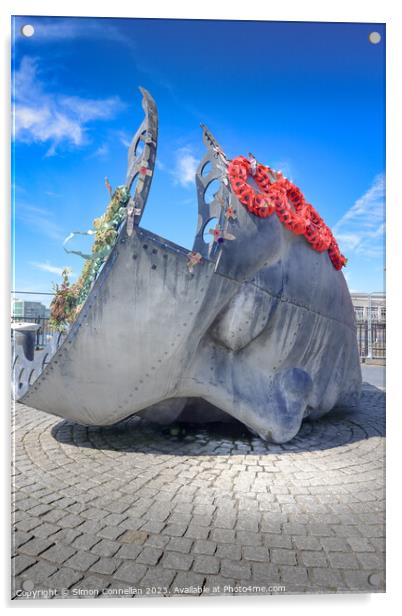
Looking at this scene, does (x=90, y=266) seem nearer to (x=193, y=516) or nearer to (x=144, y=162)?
Result: (x=144, y=162)

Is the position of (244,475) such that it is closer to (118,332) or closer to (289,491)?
(289,491)

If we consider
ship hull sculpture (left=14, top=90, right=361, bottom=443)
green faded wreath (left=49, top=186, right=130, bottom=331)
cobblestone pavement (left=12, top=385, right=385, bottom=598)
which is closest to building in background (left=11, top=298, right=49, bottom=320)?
green faded wreath (left=49, top=186, right=130, bottom=331)

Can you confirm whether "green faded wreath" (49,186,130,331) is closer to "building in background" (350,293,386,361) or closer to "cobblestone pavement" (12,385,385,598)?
"cobblestone pavement" (12,385,385,598)

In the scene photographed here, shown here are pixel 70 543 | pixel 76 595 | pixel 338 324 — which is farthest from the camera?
pixel 338 324

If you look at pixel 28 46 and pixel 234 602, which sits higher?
pixel 28 46

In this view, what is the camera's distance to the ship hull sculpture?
357 cm

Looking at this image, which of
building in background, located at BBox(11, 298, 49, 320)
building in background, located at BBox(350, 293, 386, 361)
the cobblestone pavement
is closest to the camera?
the cobblestone pavement

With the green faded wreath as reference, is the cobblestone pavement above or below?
below

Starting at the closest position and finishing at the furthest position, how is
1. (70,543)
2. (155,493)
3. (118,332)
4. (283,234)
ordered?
(70,543), (155,493), (118,332), (283,234)

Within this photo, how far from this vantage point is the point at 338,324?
564 cm

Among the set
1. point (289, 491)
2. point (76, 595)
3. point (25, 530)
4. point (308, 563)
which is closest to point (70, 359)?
point (25, 530)

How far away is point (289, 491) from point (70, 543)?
1.84 m

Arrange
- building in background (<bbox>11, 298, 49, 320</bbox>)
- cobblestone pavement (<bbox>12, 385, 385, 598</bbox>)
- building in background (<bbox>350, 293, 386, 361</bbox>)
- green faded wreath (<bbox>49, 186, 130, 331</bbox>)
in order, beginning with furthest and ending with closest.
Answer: building in background (<bbox>350, 293, 386, 361</bbox>), green faded wreath (<bbox>49, 186, 130, 331</bbox>), building in background (<bbox>11, 298, 49, 320</bbox>), cobblestone pavement (<bbox>12, 385, 385, 598</bbox>)

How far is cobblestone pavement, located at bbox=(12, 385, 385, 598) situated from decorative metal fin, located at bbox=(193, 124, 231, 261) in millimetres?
2230
